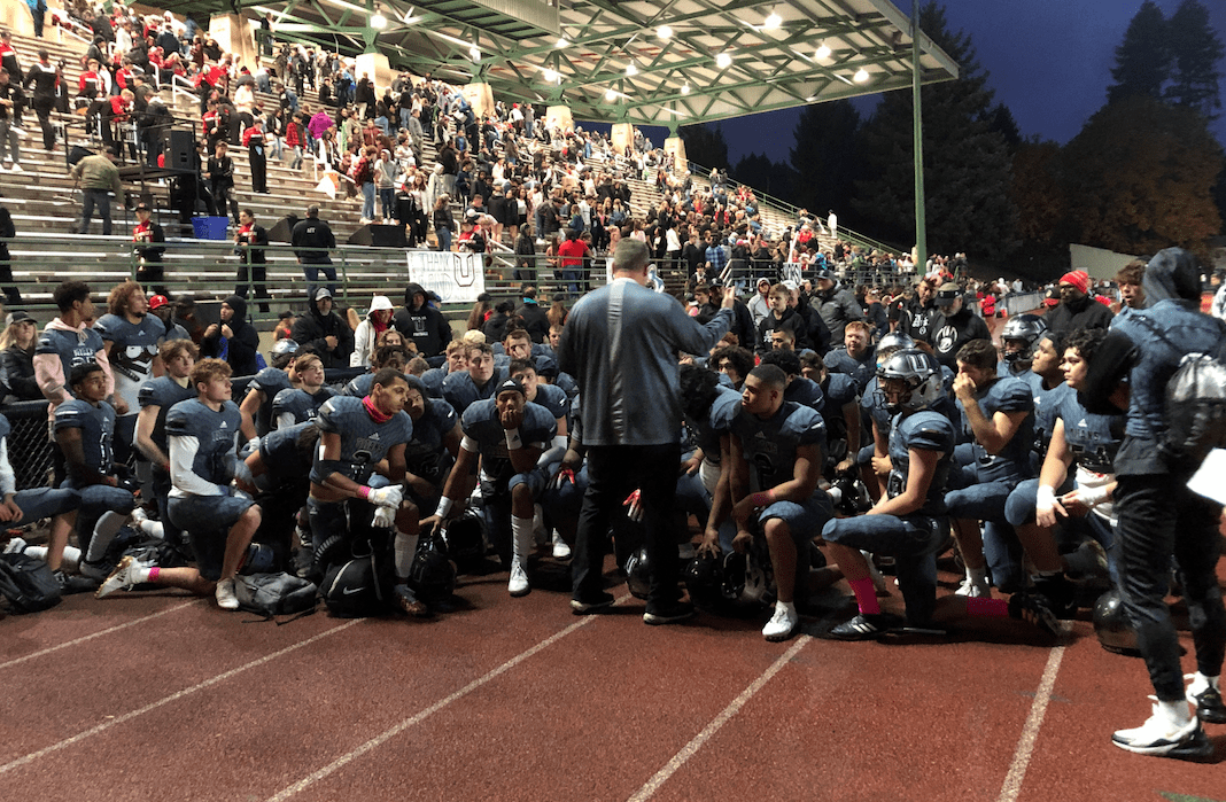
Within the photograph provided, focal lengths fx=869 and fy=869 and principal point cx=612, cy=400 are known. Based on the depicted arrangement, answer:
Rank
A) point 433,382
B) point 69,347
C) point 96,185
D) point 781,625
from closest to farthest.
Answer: point 781,625
point 69,347
point 433,382
point 96,185

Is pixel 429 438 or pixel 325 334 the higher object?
pixel 325 334

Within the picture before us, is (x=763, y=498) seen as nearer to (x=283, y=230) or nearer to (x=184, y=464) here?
(x=184, y=464)

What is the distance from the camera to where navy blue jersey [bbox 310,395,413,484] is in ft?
19.0

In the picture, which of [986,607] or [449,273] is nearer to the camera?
[986,607]

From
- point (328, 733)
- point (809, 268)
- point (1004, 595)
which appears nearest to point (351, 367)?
point (328, 733)

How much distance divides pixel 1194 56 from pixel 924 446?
304 ft

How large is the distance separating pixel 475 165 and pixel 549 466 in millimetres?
18603

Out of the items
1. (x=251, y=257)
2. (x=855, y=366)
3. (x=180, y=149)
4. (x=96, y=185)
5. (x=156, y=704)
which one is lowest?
(x=156, y=704)

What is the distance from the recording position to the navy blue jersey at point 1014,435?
5.16 metres

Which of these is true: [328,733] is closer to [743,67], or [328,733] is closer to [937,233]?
[743,67]

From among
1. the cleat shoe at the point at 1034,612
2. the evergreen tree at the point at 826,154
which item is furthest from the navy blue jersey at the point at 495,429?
the evergreen tree at the point at 826,154

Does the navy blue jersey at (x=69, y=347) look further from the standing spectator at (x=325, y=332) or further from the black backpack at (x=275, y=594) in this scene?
the black backpack at (x=275, y=594)

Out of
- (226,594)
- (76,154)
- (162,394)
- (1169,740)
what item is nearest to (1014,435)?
(1169,740)

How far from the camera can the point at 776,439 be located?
5375mm
